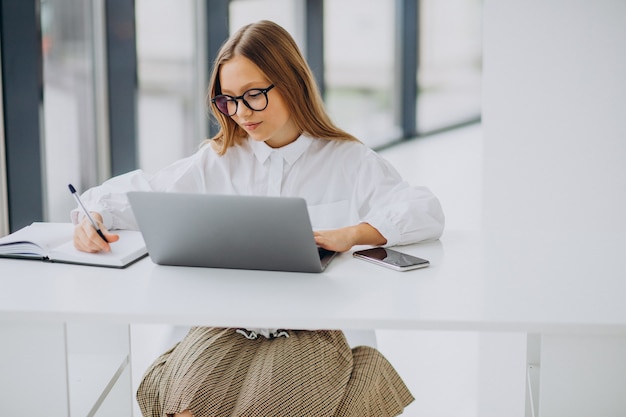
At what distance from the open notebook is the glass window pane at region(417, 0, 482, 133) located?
715 cm

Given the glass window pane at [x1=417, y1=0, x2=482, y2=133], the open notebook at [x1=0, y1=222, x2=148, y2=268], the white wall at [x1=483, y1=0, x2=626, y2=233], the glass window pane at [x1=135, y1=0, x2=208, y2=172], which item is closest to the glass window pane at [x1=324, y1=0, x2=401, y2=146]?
the glass window pane at [x1=417, y1=0, x2=482, y2=133]

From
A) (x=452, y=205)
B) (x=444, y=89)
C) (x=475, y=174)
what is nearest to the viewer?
(x=452, y=205)

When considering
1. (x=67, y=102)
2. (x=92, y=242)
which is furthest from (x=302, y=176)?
(x=67, y=102)

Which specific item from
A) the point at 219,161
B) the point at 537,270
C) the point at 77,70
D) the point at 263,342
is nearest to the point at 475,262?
the point at 537,270

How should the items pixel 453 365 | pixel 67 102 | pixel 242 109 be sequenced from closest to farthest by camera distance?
pixel 242 109 → pixel 453 365 → pixel 67 102

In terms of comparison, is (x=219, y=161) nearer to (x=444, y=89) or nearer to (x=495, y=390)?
(x=495, y=390)

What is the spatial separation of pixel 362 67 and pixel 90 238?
6.22 m

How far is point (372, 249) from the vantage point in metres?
1.70

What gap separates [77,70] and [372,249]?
248 cm

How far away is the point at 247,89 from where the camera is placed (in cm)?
187

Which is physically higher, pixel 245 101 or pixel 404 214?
pixel 245 101

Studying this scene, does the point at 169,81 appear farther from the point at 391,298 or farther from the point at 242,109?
the point at 391,298

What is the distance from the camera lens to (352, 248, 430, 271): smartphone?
157 cm

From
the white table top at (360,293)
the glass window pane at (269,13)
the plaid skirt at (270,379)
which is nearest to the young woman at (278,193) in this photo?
the plaid skirt at (270,379)
